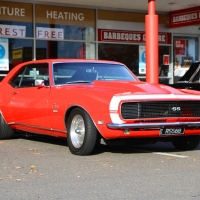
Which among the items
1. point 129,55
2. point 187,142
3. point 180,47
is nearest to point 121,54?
point 129,55

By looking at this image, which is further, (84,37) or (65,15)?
(84,37)

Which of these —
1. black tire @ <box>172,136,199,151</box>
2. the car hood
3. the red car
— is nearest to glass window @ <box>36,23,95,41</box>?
the red car

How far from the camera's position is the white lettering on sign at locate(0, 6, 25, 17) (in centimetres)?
1806

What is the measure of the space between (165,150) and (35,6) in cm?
1005

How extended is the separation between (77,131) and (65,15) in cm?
1073

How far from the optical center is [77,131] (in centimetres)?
912

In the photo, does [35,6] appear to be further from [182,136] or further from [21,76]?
[182,136]

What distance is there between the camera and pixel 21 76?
1124 centimetres

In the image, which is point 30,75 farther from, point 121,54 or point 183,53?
point 183,53

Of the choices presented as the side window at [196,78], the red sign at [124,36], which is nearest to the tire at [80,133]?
the side window at [196,78]

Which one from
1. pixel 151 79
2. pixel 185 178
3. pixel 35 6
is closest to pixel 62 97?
pixel 185 178

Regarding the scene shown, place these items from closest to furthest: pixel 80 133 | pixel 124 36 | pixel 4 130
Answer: pixel 80 133
pixel 4 130
pixel 124 36

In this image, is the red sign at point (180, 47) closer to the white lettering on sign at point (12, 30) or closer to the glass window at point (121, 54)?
the glass window at point (121, 54)

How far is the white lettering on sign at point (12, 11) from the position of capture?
59.3 ft
